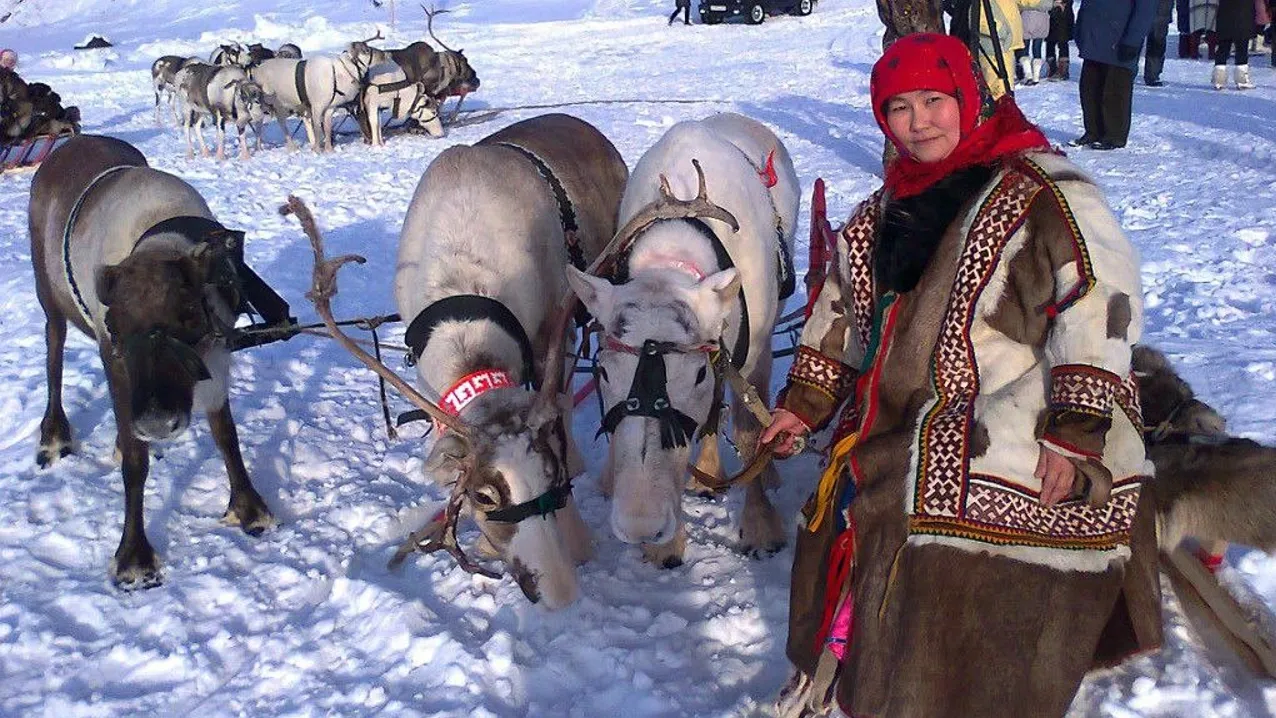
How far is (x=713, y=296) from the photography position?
10.6ft

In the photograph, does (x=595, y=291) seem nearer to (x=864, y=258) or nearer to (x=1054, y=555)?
(x=864, y=258)

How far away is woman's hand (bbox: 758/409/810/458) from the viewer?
2.83 meters

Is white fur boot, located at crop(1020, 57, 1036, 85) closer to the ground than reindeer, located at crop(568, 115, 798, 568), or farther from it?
farther from it

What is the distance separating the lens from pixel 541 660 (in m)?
3.07

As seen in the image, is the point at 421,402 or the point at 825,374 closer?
the point at 825,374

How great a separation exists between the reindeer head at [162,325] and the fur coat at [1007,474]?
2.50 meters

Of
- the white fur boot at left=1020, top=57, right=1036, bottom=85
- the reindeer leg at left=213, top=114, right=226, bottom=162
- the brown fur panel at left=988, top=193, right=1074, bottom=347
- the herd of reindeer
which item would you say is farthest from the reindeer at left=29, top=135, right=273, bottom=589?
the white fur boot at left=1020, top=57, right=1036, bottom=85

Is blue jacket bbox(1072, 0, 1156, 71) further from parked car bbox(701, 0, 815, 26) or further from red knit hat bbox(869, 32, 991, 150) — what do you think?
parked car bbox(701, 0, 815, 26)

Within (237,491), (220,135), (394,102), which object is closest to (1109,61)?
(237,491)

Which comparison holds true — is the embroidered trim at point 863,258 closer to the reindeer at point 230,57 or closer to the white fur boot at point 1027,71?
the white fur boot at point 1027,71

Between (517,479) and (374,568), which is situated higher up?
(517,479)

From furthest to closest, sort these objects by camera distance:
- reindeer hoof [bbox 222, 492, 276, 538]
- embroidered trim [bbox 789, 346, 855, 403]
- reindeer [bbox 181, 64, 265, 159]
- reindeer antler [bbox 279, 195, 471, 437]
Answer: reindeer [bbox 181, 64, 265, 159] → reindeer hoof [bbox 222, 492, 276, 538] → reindeer antler [bbox 279, 195, 471, 437] → embroidered trim [bbox 789, 346, 855, 403]

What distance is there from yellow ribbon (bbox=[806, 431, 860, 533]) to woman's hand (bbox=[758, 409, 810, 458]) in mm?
194

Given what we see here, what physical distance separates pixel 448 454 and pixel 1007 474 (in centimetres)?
172
